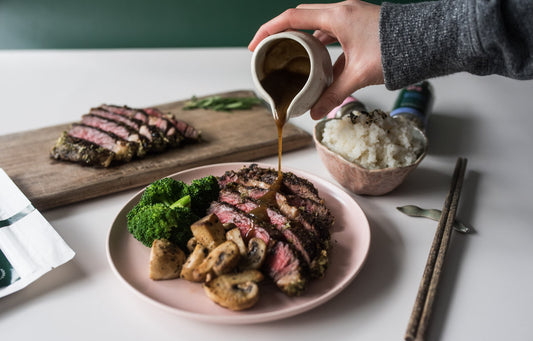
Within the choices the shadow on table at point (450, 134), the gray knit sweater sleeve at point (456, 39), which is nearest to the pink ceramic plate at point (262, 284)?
the gray knit sweater sleeve at point (456, 39)

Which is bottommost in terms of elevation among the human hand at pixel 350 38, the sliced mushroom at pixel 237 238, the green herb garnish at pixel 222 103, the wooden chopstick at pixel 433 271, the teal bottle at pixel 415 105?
the wooden chopstick at pixel 433 271

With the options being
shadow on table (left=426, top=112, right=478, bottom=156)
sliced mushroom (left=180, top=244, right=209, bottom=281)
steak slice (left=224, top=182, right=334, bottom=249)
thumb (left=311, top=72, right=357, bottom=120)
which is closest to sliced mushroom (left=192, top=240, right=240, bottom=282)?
sliced mushroom (left=180, top=244, right=209, bottom=281)

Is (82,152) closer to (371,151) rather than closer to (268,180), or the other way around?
(268,180)

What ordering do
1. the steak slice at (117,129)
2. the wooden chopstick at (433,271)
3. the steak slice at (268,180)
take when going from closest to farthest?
1. the wooden chopstick at (433,271)
2. the steak slice at (268,180)
3. the steak slice at (117,129)

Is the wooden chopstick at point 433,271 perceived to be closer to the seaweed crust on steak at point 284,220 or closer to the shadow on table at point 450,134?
the seaweed crust on steak at point 284,220

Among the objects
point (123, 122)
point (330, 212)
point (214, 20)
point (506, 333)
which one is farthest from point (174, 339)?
point (214, 20)

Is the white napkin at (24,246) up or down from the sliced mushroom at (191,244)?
down
